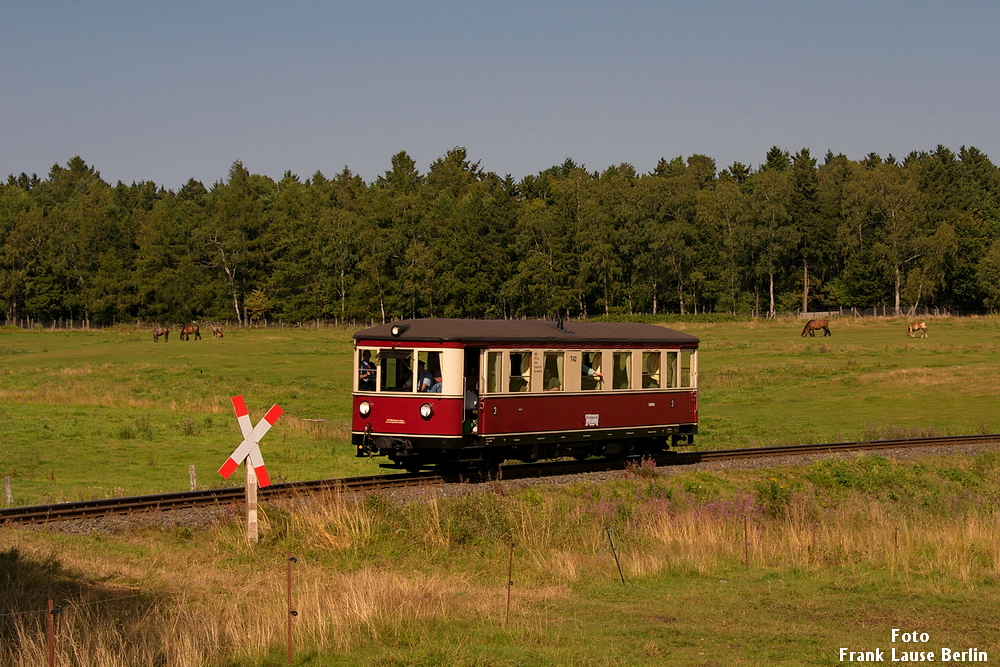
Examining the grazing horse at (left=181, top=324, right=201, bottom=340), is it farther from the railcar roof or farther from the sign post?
the sign post

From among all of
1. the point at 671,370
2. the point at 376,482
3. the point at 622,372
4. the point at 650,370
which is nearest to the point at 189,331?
the point at 671,370

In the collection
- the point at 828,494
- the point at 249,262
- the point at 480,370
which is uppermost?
the point at 249,262

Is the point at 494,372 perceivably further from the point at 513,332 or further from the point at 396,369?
the point at 396,369

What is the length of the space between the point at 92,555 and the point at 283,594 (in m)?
4.19

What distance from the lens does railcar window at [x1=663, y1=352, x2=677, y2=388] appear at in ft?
88.4

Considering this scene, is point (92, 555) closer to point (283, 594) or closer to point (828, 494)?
point (283, 594)

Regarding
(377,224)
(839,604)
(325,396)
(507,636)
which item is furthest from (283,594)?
(377,224)

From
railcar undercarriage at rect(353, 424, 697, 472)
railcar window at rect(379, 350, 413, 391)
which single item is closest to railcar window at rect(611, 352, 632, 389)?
railcar undercarriage at rect(353, 424, 697, 472)

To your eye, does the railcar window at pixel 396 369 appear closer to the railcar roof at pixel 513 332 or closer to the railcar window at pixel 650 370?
the railcar roof at pixel 513 332

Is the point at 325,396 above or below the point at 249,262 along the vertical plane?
below

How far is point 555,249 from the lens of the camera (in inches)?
4286

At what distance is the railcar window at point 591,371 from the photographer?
80.6 ft

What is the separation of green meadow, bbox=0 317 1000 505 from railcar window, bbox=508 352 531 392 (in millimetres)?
6103

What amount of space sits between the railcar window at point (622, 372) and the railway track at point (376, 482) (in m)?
1.89
